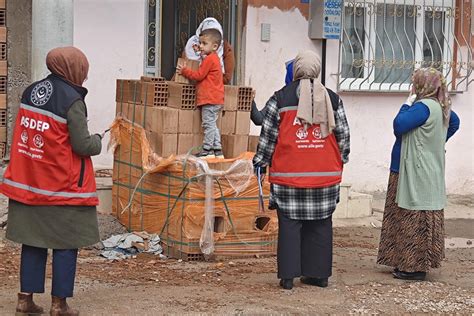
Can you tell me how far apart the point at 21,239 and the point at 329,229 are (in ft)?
7.76

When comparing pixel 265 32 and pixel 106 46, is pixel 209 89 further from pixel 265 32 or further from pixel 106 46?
pixel 265 32

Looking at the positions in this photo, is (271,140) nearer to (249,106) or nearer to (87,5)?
(249,106)

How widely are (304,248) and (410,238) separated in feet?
3.05

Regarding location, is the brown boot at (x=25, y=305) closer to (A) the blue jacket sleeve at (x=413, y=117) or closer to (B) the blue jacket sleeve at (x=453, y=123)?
(A) the blue jacket sleeve at (x=413, y=117)

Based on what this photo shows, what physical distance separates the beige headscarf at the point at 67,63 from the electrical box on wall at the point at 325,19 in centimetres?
530

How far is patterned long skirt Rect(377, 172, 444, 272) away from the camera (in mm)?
7430

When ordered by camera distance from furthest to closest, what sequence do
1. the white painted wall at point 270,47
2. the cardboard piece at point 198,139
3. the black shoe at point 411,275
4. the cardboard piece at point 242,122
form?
the white painted wall at point 270,47
the cardboard piece at point 242,122
the cardboard piece at point 198,139
the black shoe at point 411,275

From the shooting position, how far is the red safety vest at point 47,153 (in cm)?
578

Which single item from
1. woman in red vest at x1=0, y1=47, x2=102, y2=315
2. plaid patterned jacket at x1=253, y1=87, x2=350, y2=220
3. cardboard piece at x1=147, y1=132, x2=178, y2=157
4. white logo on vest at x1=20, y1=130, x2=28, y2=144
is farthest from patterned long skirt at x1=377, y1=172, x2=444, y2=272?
white logo on vest at x1=20, y1=130, x2=28, y2=144

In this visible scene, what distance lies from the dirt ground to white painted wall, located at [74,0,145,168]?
1761 millimetres

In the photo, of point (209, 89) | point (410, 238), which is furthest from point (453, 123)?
point (209, 89)

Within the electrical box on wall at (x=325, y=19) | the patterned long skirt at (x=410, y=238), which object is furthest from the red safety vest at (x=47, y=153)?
the electrical box on wall at (x=325, y=19)

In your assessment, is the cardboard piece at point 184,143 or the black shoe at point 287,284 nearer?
the black shoe at point 287,284

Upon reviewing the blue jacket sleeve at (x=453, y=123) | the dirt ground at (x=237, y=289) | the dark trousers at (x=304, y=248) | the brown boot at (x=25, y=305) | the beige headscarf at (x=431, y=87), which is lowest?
→ the dirt ground at (x=237, y=289)
